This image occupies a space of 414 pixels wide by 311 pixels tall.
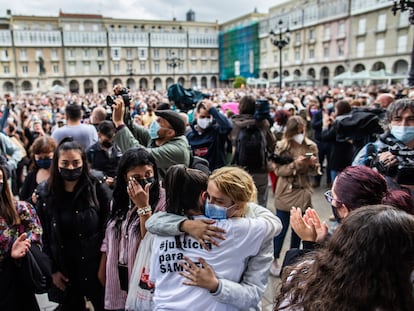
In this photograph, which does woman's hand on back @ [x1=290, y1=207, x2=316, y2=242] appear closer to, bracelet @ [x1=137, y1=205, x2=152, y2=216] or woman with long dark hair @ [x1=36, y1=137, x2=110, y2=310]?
bracelet @ [x1=137, y1=205, x2=152, y2=216]

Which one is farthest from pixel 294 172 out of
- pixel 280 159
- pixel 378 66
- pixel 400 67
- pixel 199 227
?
pixel 378 66

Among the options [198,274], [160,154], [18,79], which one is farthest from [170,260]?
[18,79]

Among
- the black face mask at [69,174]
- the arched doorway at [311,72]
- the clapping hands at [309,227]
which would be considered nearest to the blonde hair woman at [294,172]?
the clapping hands at [309,227]

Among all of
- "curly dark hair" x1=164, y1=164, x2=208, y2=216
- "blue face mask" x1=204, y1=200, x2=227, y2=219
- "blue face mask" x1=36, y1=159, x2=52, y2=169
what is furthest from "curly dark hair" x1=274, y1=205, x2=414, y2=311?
"blue face mask" x1=36, y1=159, x2=52, y2=169

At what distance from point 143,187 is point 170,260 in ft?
2.07

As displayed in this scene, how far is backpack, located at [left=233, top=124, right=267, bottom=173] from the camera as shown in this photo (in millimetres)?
3721

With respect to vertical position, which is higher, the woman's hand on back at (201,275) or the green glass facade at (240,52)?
the green glass facade at (240,52)

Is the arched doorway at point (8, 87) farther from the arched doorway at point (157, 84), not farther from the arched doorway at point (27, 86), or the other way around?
the arched doorway at point (157, 84)

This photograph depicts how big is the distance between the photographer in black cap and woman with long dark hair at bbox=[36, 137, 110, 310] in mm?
440

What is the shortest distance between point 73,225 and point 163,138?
0.93 meters

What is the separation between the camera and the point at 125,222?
2146 mm

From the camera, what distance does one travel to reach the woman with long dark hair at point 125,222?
2098mm

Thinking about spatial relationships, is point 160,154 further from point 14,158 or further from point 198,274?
point 14,158

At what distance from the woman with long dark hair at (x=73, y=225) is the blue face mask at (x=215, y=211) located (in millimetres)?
1106
